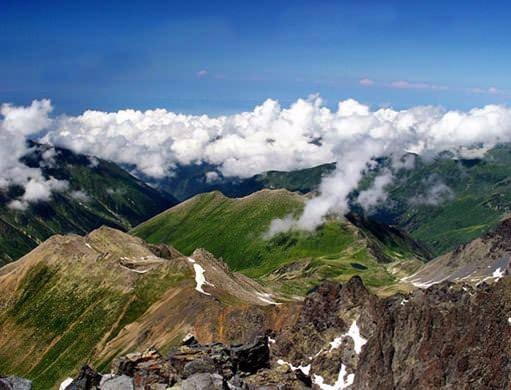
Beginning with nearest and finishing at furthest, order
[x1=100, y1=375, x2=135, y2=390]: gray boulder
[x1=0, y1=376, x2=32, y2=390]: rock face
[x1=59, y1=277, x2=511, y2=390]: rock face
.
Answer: [x1=0, y1=376, x2=32, y2=390]: rock face, [x1=100, y1=375, x2=135, y2=390]: gray boulder, [x1=59, y1=277, x2=511, y2=390]: rock face

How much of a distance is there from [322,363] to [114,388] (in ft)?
433

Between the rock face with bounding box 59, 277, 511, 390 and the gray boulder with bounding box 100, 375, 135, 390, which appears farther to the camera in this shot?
the rock face with bounding box 59, 277, 511, 390

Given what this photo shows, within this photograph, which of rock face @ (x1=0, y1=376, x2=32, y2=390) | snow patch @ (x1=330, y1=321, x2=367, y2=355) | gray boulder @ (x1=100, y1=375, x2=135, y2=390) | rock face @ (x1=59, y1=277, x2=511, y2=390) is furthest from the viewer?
snow patch @ (x1=330, y1=321, x2=367, y2=355)

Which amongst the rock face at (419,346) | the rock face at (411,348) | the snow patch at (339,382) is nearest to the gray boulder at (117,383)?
the rock face at (411,348)

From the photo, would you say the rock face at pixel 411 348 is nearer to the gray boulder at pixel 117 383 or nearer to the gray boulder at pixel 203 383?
the gray boulder at pixel 117 383

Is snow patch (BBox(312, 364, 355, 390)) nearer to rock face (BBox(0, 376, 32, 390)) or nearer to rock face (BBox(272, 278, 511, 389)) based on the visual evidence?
rock face (BBox(272, 278, 511, 389))

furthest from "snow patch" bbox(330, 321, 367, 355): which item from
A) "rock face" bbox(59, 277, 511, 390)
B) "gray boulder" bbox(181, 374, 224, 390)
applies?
"gray boulder" bbox(181, 374, 224, 390)

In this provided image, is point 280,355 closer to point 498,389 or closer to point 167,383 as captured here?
point 498,389

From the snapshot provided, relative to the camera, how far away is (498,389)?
467 feet

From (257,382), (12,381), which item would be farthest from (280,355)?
(12,381)

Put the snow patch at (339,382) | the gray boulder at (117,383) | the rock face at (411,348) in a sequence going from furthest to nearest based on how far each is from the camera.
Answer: the snow patch at (339,382) < the rock face at (411,348) < the gray boulder at (117,383)

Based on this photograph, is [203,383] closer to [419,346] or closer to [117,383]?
[117,383]

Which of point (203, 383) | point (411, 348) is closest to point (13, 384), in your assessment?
point (203, 383)

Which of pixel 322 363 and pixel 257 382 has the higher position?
pixel 257 382
